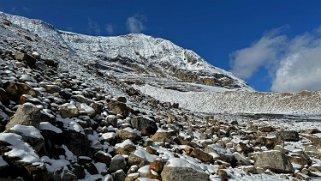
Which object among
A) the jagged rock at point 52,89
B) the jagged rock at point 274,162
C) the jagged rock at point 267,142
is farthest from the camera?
the jagged rock at point 267,142

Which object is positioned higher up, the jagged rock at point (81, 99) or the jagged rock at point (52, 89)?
the jagged rock at point (52, 89)

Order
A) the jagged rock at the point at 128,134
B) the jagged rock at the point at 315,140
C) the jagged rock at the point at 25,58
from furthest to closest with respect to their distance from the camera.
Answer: the jagged rock at the point at 315,140 → the jagged rock at the point at 25,58 → the jagged rock at the point at 128,134

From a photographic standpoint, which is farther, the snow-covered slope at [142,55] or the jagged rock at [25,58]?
the snow-covered slope at [142,55]

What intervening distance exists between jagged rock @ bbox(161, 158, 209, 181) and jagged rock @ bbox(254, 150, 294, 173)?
14.3 ft

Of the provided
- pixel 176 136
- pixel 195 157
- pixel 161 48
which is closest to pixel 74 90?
pixel 176 136

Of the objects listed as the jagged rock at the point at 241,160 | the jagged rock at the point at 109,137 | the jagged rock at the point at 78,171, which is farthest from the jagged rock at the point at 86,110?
the jagged rock at the point at 241,160

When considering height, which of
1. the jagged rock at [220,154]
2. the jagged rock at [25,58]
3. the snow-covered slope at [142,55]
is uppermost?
the snow-covered slope at [142,55]

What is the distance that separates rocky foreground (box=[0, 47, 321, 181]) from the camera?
8.98 metres

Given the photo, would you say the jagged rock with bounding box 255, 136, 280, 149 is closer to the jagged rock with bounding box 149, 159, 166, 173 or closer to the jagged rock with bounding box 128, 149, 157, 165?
the jagged rock with bounding box 128, 149, 157, 165

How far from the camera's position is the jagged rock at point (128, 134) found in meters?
12.6

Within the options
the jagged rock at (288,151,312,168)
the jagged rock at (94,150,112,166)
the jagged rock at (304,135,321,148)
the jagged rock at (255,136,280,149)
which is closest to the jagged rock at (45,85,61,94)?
the jagged rock at (94,150,112,166)

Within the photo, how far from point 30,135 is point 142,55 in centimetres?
16419

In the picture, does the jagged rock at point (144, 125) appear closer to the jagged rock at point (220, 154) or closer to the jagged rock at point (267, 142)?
the jagged rock at point (220, 154)

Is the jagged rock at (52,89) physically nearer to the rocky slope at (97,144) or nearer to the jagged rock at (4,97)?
the rocky slope at (97,144)
